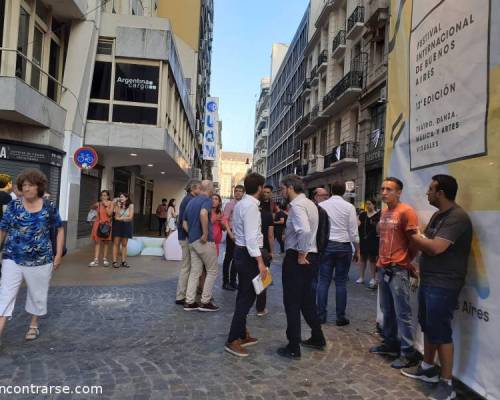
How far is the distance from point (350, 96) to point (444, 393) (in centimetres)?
2282

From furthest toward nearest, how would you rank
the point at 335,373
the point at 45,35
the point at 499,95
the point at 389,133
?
1. the point at 45,35
2. the point at 389,133
3. the point at 335,373
4. the point at 499,95

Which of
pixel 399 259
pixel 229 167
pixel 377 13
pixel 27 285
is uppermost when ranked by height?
pixel 229 167

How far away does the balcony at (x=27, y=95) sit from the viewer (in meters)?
9.52

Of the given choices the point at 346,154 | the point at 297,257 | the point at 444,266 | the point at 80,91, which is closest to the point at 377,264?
the point at 297,257

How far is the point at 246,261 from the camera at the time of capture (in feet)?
14.8

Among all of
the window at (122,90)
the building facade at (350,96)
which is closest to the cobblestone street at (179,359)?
the window at (122,90)

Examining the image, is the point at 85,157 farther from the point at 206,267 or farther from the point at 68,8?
the point at 206,267

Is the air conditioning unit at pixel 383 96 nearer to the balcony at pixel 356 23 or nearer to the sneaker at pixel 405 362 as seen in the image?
the balcony at pixel 356 23

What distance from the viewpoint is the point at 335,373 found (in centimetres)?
407

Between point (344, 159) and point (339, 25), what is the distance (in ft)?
39.0

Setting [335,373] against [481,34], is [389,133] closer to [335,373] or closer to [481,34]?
[481,34]

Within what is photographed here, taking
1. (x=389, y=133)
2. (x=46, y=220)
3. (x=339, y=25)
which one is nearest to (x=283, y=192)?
(x=389, y=133)

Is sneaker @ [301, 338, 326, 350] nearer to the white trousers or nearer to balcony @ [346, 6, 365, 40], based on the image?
the white trousers

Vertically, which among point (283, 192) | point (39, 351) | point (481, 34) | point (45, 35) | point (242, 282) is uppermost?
point (45, 35)
